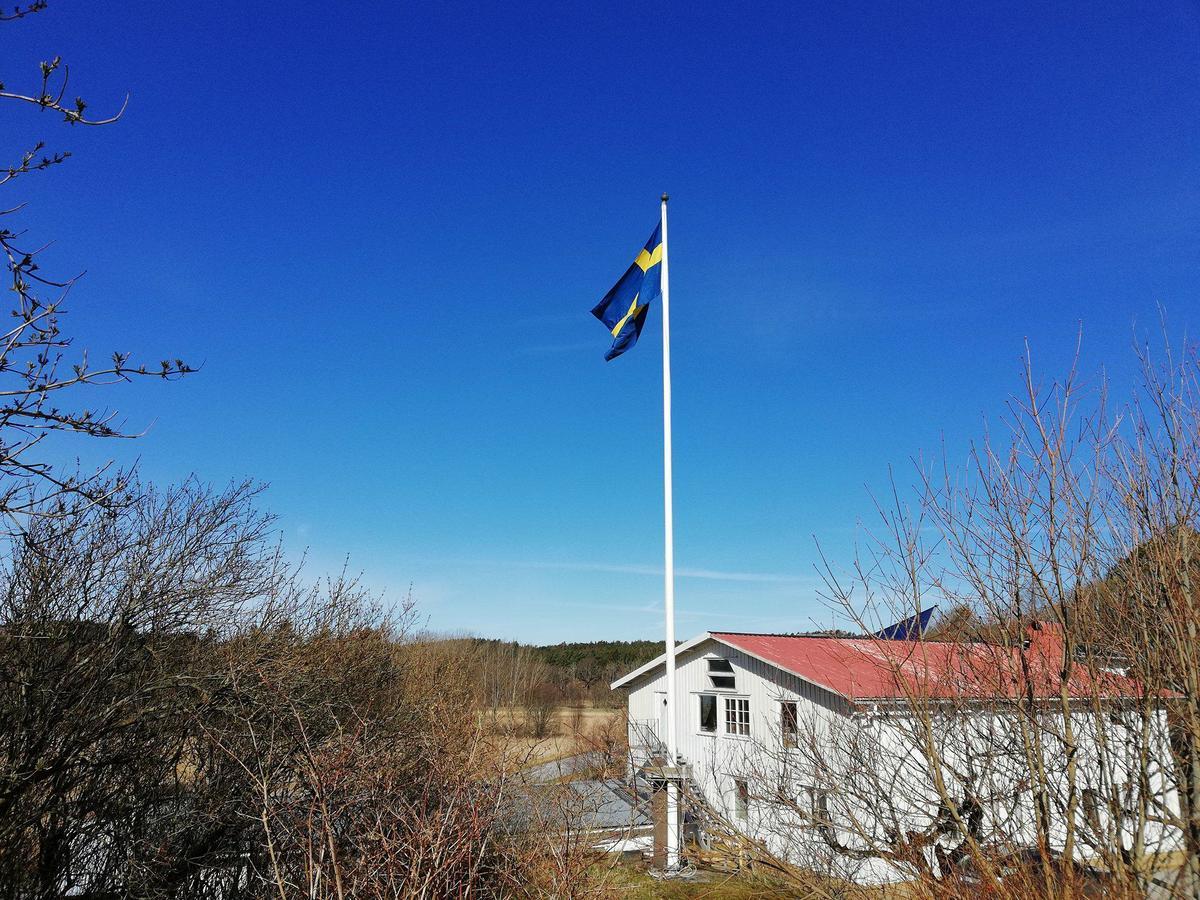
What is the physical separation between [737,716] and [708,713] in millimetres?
1320

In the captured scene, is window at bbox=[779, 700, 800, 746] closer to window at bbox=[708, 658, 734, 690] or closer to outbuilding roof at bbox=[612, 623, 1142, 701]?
window at bbox=[708, 658, 734, 690]

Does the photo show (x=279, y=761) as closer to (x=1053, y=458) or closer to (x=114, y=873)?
(x=114, y=873)

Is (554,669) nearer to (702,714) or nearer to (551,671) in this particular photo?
(551,671)

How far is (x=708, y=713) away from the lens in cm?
2450

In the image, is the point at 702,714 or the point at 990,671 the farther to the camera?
the point at 702,714

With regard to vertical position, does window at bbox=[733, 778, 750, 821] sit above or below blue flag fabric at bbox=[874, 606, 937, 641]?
below

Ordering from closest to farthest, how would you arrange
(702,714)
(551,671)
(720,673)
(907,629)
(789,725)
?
(907,629)
(789,725)
(720,673)
(702,714)
(551,671)

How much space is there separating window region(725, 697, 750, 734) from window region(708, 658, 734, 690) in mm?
479

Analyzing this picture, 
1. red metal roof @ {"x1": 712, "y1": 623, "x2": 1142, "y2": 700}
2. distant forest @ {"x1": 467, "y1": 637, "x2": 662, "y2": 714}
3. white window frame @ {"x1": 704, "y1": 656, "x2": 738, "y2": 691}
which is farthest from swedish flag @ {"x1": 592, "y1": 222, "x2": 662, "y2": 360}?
→ distant forest @ {"x1": 467, "y1": 637, "x2": 662, "y2": 714}

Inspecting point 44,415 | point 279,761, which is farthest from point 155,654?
point 44,415

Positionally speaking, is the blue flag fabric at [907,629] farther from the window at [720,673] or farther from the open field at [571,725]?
the open field at [571,725]

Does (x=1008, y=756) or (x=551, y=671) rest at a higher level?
(x=551, y=671)

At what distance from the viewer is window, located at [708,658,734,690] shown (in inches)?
939

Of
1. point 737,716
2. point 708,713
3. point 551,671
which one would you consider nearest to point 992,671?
point 737,716
